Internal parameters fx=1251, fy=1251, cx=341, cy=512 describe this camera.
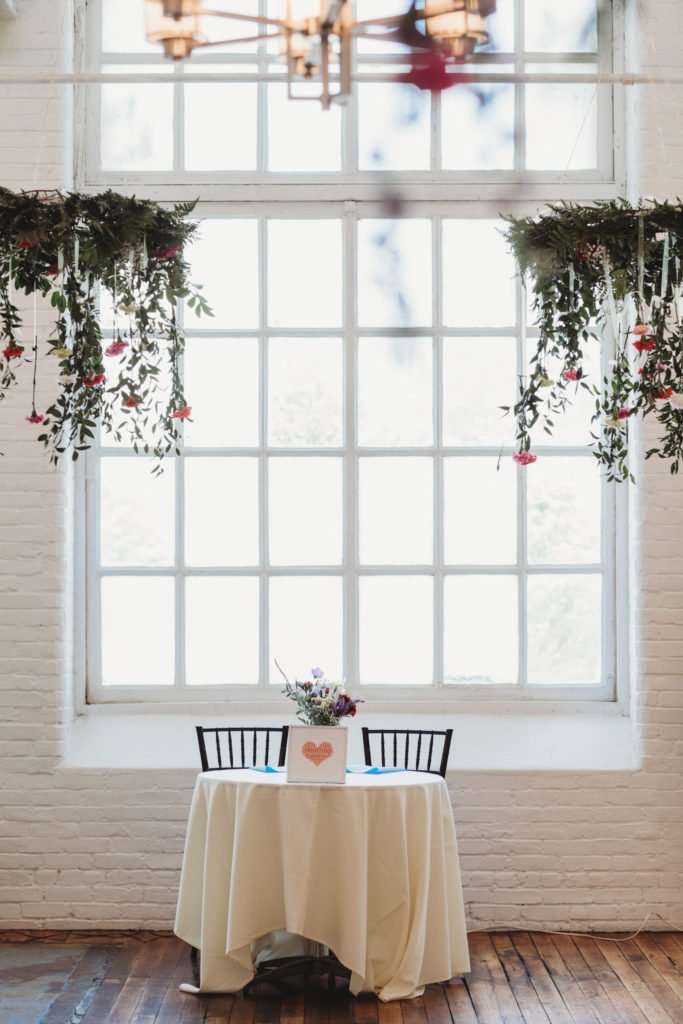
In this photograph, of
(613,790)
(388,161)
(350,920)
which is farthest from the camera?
(388,161)

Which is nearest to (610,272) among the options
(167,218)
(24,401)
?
(167,218)

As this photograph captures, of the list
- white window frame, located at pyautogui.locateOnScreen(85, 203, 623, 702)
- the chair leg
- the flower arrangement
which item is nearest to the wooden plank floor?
the chair leg

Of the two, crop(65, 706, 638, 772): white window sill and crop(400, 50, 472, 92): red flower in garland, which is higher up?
crop(400, 50, 472, 92): red flower in garland

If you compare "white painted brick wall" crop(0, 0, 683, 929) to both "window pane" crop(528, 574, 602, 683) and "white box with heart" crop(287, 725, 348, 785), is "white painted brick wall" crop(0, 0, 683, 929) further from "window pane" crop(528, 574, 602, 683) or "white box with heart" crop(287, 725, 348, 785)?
"white box with heart" crop(287, 725, 348, 785)

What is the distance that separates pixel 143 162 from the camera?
540 centimetres

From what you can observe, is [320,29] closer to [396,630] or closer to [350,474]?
[350,474]

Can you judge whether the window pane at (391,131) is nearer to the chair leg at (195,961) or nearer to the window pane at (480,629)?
the window pane at (480,629)

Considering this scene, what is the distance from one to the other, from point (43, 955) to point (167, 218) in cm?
277

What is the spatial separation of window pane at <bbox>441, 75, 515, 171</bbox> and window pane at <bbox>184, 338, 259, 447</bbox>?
1212 mm

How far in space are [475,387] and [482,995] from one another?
2.47 metres

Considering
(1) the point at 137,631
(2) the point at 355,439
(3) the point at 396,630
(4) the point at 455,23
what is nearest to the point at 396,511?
(2) the point at 355,439

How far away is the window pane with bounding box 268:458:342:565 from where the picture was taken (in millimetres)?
5383

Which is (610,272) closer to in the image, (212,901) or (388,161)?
(388,161)

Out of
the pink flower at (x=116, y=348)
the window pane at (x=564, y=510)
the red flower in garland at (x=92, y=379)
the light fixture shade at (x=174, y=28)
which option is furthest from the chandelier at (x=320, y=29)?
the window pane at (x=564, y=510)
